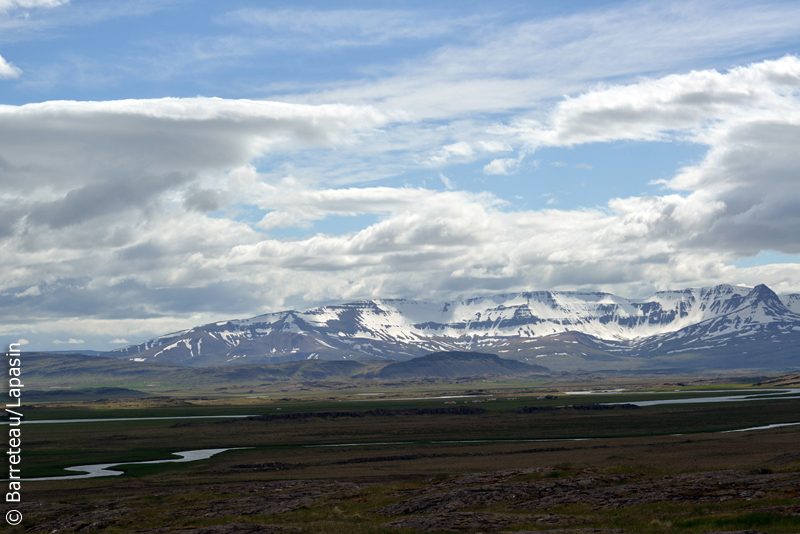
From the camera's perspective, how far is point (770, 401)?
17438cm

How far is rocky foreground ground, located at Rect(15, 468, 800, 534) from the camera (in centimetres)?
3588

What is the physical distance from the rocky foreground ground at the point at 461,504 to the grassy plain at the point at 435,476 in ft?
0.60

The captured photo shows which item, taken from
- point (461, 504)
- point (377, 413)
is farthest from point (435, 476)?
point (377, 413)

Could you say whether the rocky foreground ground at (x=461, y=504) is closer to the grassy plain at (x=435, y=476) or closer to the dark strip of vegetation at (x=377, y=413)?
the grassy plain at (x=435, y=476)

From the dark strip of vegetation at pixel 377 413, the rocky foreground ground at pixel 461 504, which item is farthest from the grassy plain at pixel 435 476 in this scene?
the dark strip of vegetation at pixel 377 413

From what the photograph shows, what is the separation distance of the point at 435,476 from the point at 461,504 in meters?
23.9

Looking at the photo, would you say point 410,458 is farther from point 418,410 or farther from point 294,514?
point 418,410

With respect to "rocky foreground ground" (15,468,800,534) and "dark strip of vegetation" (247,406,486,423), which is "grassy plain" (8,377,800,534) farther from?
"dark strip of vegetation" (247,406,486,423)

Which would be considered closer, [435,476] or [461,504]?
[461,504]

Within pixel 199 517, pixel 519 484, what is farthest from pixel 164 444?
pixel 519 484

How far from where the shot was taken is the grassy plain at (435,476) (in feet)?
121

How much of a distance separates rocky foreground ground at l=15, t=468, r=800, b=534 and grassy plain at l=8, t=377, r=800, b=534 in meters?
0.18

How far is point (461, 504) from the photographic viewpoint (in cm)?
4278

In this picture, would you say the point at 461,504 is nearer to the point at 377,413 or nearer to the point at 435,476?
the point at 435,476
